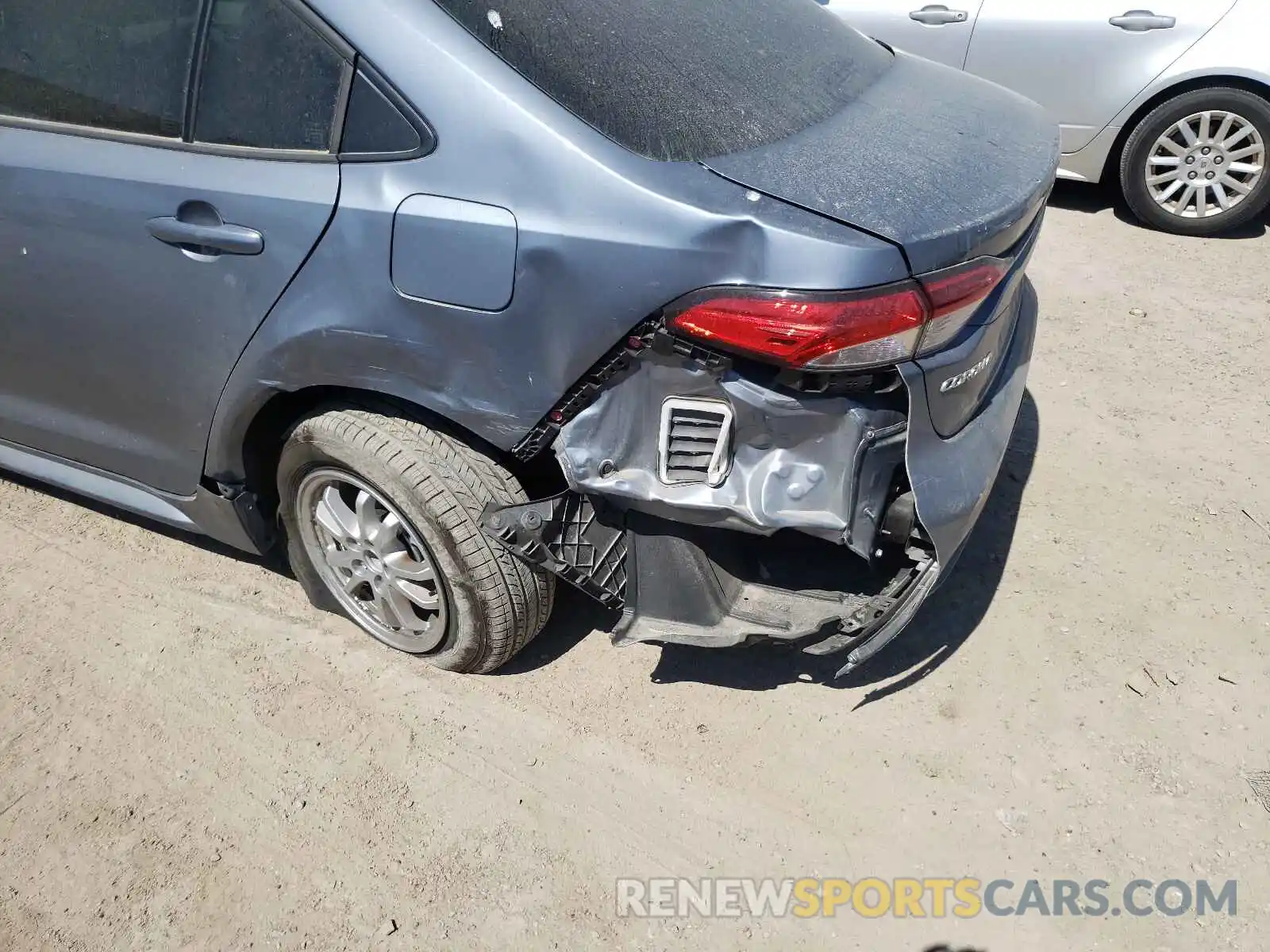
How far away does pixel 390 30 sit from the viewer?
192 centimetres

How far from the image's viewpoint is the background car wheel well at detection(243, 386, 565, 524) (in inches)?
89.7

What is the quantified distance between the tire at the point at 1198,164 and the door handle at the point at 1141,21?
362 mm

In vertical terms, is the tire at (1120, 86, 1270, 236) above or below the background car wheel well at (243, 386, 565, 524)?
above

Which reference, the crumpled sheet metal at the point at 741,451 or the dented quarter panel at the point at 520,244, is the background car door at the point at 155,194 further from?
the crumpled sheet metal at the point at 741,451

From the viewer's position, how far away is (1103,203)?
18.2 feet

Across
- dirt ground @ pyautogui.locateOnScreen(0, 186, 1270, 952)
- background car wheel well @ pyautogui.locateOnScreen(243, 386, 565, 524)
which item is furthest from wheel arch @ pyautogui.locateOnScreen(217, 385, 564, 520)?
dirt ground @ pyautogui.locateOnScreen(0, 186, 1270, 952)

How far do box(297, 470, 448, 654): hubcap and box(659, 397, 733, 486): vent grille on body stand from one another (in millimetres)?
743

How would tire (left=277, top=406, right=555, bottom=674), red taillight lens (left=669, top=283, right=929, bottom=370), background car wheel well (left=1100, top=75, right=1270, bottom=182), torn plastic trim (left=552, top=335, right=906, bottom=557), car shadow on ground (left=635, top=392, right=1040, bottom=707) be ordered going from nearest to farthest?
red taillight lens (left=669, top=283, right=929, bottom=370)
torn plastic trim (left=552, top=335, right=906, bottom=557)
tire (left=277, top=406, right=555, bottom=674)
car shadow on ground (left=635, top=392, right=1040, bottom=707)
background car wheel well (left=1100, top=75, right=1270, bottom=182)

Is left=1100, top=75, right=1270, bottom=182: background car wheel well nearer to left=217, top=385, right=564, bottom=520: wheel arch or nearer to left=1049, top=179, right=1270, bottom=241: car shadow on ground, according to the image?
left=1049, top=179, right=1270, bottom=241: car shadow on ground

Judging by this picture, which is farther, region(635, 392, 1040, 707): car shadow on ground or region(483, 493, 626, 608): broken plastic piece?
region(635, 392, 1040, 707): car shadow on ground

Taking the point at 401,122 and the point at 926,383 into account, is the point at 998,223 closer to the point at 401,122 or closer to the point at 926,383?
the point at 926,383

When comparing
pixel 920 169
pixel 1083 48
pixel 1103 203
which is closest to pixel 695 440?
pixel 920 169

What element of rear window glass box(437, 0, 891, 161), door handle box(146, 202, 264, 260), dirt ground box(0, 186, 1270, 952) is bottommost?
dirt ground box(0, 186, 1270, 952)

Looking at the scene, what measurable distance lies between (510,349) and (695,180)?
491 millimetres
